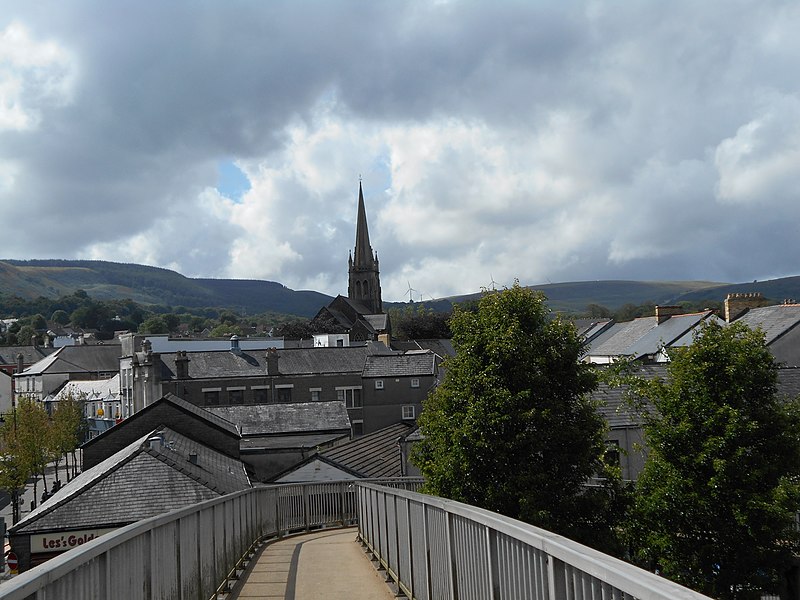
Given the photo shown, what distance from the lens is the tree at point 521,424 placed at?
2016cm

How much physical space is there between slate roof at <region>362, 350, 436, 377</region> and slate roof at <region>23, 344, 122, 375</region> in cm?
7631

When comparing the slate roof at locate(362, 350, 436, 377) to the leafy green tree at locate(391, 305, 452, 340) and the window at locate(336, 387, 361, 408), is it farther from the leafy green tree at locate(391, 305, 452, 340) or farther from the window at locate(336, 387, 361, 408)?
the leafy green tree at locate(391, 305, 452, 340)

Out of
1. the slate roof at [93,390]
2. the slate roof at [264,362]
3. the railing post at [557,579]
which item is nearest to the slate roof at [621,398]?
the railing post at [557,579]

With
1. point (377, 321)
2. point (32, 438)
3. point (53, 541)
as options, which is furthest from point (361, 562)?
point (377, 321)

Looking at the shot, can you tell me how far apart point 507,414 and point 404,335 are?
130375 mm

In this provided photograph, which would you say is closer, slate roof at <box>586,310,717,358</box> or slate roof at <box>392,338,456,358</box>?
slate roof at <box>586,310,717,358</box>

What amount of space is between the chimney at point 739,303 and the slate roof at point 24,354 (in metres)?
138

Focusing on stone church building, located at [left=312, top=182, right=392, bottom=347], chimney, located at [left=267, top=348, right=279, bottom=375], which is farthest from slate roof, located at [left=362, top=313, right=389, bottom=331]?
chimney, located at [left=267, top=348, right=279, bottom=375]

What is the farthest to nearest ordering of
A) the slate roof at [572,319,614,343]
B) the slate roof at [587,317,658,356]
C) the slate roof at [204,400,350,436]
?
the slate roof at [572,319,614,343] < the slate roof at [587,317,658,356] < the slate roof at [204,400,350,436]

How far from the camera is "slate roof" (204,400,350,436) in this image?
2045 inches

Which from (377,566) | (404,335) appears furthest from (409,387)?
(404,335)

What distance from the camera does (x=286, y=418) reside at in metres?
53.1

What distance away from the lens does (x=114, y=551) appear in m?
6.02

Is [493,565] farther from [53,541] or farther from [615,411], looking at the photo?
[615,411]
